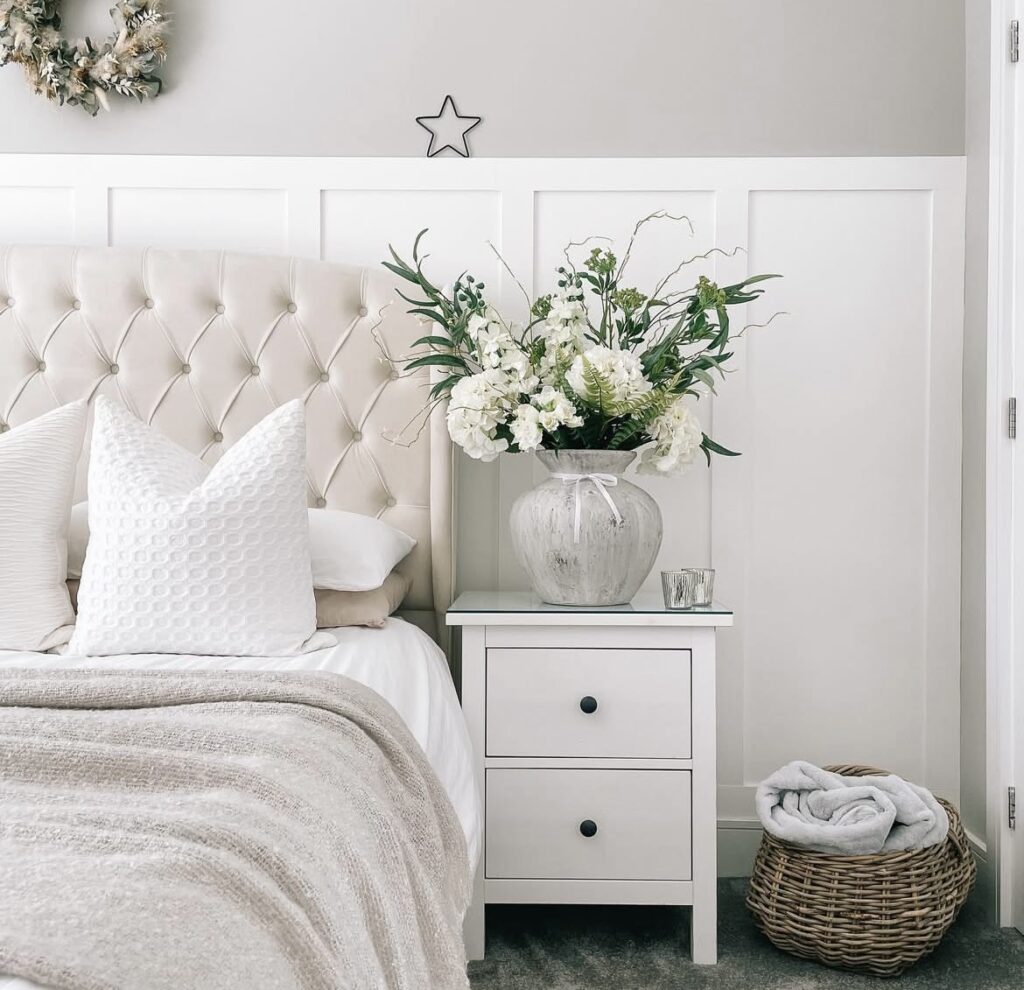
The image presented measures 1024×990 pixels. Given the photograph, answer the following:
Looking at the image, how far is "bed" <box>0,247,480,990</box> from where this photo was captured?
2092mm

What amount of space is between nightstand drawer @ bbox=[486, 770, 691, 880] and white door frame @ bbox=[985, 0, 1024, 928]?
71 cm

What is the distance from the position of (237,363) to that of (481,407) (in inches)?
23.9

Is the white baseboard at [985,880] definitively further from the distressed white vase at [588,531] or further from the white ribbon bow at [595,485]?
the white ribbon bow at [595,485]

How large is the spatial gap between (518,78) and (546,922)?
1.83 meters

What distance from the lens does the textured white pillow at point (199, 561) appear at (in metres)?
1.58

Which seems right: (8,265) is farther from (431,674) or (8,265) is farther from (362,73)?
(431,674)

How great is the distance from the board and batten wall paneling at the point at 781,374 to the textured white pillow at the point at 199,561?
2.11ft

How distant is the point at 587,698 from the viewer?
1785 millimetres

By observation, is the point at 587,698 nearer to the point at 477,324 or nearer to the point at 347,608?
the point at 347,608

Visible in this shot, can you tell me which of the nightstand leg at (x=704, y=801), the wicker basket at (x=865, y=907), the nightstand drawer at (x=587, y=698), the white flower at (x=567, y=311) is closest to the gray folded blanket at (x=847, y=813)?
the wicker basket at (x=865, y=907)

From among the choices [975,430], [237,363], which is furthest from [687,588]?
[237,363]

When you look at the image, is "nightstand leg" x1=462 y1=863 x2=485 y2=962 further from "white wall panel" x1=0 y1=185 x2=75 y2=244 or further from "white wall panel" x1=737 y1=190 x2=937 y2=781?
"white wall panel" x1=0 y1=185 x2=75 y2=244

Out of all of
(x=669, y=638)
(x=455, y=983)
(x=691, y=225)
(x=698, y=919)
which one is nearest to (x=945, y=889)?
(x=698, y=919)

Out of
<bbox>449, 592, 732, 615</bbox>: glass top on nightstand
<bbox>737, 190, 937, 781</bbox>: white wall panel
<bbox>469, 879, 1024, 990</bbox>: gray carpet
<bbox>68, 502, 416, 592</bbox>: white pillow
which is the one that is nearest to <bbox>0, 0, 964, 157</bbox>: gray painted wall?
<bbox>737, 190, 937, 781</bbox>: white wall panel
